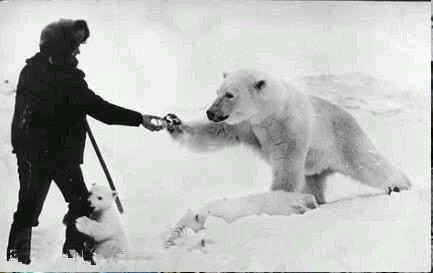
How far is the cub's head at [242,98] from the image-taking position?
10.1ft

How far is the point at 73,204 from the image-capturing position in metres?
3.08

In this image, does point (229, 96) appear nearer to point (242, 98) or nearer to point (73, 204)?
point (242, 98)

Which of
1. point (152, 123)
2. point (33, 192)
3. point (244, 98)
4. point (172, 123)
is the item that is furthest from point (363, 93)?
point (33, 192)

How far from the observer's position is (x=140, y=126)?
10.3 ft

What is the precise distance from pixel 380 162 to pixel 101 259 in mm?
1550

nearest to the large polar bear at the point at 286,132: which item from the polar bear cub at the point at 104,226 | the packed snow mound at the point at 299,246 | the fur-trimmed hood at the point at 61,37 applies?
the packed snow mound at the point at 299,246

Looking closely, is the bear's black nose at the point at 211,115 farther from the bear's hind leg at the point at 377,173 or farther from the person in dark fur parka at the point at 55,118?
the bear's hind leg at the point at 377,173

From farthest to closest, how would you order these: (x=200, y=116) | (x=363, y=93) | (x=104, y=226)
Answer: (x=363, y=93) → (x=200, y=116) → (x=104, y=226)

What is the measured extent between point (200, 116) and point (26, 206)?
3.26 ft

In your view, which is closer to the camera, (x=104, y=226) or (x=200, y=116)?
(x=104, y=226)

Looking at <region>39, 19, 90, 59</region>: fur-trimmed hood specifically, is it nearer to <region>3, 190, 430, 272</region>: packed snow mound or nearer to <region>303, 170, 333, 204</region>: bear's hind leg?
<region>3, 190, 430, 272</region>: packed snow mound

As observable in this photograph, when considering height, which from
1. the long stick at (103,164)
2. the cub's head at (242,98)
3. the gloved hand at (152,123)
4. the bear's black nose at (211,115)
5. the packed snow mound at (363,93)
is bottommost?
the long stick at (103,164)

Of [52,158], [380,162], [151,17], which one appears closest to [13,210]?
[52,158]

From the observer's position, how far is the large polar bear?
3.10 m
